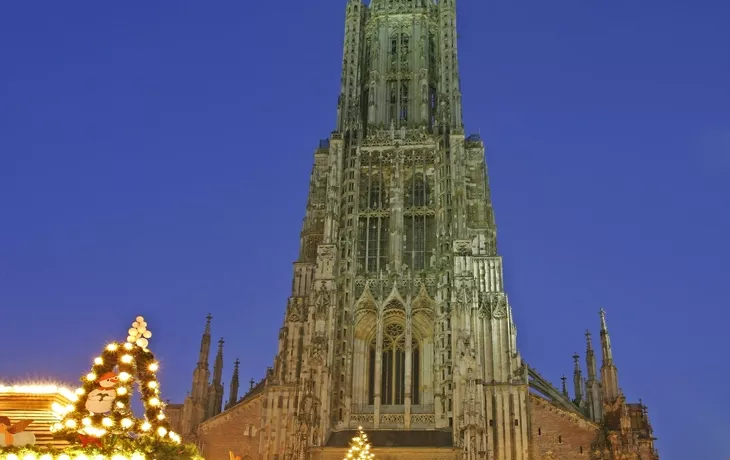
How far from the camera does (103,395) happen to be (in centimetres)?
1681

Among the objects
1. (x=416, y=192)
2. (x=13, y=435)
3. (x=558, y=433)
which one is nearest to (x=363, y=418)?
(x=558, y=433)

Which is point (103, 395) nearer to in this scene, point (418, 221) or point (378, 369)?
point (378, 369)

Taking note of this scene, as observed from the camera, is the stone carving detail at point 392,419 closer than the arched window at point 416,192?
Yes

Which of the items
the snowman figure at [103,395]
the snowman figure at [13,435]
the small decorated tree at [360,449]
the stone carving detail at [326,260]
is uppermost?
the stone carving detail at [326,260]

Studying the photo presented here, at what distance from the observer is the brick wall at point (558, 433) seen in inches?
1758

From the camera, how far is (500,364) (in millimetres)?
46156

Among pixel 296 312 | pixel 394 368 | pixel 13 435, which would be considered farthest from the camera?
pixel 296 312

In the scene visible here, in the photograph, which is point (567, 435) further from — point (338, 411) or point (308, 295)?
point (308, 295)

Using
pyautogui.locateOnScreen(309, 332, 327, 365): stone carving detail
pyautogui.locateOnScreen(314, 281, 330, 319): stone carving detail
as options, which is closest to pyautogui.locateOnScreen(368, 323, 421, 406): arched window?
pyautogui.locateOnScreen(309, 332, 327, 365): stone carving detail

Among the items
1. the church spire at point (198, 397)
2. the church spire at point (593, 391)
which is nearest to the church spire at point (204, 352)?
the church spire at point (198, 397)

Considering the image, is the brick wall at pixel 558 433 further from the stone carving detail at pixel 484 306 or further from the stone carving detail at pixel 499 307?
the stone carving detail at pixel 484 306

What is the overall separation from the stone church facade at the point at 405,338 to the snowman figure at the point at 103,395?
27635 mm

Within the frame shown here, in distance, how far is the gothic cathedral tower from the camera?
44969mm

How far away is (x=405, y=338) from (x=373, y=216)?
30.7 ft
